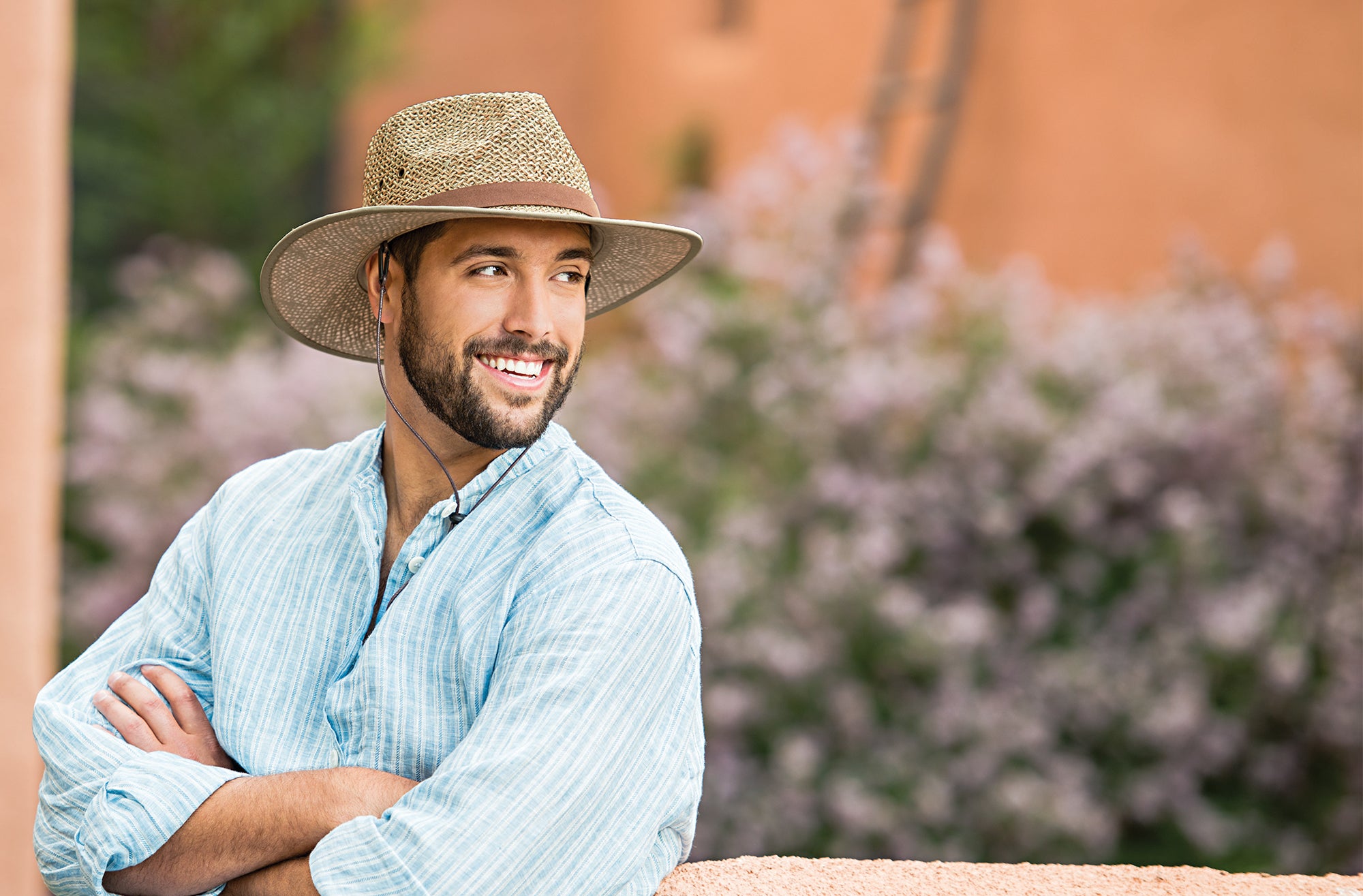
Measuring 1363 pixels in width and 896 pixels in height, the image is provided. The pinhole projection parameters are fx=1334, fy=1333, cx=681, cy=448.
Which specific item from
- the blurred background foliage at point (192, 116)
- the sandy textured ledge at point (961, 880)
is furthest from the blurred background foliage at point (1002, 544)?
the blurred background foliage at point (192, 116)

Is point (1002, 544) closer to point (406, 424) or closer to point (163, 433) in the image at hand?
point (406, 424)

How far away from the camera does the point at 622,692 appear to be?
1.30 metres

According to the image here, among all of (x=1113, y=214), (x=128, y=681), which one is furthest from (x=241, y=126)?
(x=128, y=681)

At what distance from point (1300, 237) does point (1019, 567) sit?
1455 mm

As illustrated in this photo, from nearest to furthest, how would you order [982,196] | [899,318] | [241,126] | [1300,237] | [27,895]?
1. [27,895]
2. [1300,237]
3. [899,318]
4. [982,196]
5. [241,126]

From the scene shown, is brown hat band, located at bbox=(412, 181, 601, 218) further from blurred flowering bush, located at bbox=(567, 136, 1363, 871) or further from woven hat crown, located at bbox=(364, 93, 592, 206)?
blurred flowering bush, located at bbox=(567, 136, 1363, 871)

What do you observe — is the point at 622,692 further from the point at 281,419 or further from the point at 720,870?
the point at 281,419

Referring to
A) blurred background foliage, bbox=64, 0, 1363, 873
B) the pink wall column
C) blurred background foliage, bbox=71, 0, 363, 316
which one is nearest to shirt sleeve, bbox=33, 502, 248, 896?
the pink wall column

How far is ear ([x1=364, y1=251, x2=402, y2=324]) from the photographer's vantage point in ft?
5.33

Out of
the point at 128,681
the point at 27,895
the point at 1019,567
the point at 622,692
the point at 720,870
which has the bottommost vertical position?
the point at 27,895

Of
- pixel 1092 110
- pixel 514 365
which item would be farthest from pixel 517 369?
pixel 1092 110

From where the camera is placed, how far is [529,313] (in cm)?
149

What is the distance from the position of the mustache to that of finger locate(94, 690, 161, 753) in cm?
56

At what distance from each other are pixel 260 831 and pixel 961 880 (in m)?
0.82
